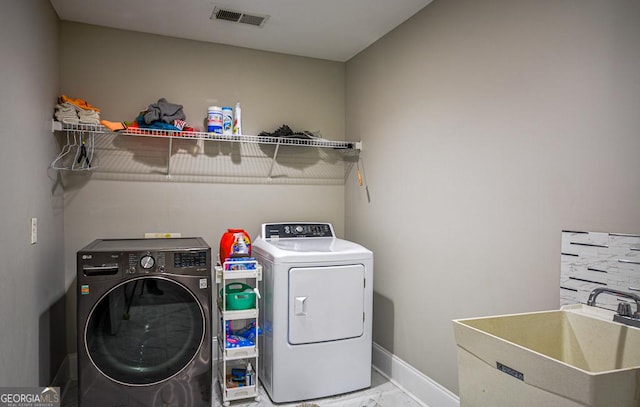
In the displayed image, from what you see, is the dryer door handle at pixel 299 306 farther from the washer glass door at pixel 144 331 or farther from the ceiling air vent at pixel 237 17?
the ceiling air vent at pixel 237 17

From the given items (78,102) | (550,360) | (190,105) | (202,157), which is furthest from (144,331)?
(550,360)

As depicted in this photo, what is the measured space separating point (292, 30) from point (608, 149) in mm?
2139

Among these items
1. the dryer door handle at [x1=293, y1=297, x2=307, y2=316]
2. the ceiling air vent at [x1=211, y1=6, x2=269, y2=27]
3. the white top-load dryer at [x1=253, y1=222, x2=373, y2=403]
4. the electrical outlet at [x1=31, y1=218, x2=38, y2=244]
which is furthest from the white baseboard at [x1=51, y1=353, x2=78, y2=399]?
the ceiling air vent at [x1=211, y1=6, x2=269, y2=27]

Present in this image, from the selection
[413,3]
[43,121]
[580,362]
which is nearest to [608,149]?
[580,362]

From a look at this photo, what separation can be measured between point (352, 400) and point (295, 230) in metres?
1.24

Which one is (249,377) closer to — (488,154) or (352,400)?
(352,400)

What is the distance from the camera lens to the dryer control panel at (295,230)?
302cm

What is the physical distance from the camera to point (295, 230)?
3088 mm

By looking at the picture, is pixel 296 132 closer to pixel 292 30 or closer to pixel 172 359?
pixel 292 30

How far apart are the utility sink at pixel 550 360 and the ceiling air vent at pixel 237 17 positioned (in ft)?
7.43

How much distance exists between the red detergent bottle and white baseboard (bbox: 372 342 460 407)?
1.29m

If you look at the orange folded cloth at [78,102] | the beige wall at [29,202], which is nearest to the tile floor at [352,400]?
the beige wall at [29,202]

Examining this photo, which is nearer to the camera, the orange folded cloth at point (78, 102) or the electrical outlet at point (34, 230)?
the electrical outlet at point (34, 230)

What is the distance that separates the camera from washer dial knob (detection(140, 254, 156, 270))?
7.10 ft
